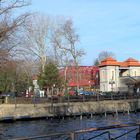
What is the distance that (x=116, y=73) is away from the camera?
128375 mm

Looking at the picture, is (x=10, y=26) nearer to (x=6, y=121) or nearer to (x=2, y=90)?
(x=6, y=121)

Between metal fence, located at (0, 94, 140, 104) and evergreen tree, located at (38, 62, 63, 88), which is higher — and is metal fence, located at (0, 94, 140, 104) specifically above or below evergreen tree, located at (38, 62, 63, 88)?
below

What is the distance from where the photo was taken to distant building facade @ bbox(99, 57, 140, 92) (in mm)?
122500

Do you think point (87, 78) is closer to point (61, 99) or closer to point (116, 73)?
point (116, 73)

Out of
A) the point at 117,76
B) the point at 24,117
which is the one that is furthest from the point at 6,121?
the point at 117,76

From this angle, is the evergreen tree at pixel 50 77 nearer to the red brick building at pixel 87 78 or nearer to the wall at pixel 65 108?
the wall at pixel 65 108

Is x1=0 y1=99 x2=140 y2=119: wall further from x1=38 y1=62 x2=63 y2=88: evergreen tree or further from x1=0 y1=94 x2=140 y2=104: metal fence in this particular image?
x1=38 y1=62 x2=63 y2=88: evergreen tree

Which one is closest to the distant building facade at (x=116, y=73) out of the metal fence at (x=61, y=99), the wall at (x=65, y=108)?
the metal fence at (x=61, y=99)

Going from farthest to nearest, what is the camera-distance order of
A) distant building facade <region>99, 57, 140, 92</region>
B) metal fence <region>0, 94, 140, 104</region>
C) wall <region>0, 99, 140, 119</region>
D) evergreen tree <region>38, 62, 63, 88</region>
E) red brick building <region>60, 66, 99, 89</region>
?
red brick building <region>60, 66, 99, 89</region> < distant building facade <region>99, 57, 140, 92</region> < evergreen tree <region>38, 62, 63, 88</region> < metal fence <region>0, 94, 140, 104</region> < wall <region>0, 99, 140, 119</region>

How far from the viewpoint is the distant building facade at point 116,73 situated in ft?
402

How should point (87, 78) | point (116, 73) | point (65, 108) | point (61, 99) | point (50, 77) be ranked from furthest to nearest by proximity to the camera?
point (87, 78) < point (116, 73) < point (50, 77) < point (61, 99) < point (65, 108)

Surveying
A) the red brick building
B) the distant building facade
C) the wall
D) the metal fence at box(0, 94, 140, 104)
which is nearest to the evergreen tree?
the metal fence at box(0, 94, 140, 104)

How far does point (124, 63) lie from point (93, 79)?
11202 mm

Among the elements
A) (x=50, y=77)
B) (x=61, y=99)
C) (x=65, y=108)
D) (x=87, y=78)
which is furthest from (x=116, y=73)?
(x=65, y=108)
